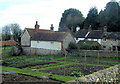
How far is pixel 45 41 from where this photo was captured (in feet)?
117

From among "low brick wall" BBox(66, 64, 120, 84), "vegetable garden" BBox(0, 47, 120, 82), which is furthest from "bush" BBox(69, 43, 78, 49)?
"low brick wall" BBox(66, 64, 120, 84)

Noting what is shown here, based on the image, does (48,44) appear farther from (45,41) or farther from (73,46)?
(73,46)

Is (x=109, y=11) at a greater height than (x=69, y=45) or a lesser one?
greater

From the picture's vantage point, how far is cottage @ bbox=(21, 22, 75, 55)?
32125 mm

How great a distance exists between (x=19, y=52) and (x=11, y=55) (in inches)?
80.8

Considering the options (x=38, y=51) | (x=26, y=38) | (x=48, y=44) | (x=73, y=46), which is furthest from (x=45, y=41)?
(x=73, y=46)

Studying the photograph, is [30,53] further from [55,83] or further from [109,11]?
[109,11]

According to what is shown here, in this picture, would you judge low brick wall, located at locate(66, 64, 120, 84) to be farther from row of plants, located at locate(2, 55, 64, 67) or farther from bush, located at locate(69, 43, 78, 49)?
bush, located at locate(69, 43, 78, 49)

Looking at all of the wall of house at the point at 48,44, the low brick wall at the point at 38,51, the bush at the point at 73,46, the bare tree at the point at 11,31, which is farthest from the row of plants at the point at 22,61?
the bare tree at the point at 11,31

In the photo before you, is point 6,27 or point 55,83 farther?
point 6,27

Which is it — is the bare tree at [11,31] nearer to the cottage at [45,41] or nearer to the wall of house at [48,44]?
the cottage at [45,41]

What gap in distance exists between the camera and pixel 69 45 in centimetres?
3544

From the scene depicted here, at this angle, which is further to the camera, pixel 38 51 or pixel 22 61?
pixel 38 51

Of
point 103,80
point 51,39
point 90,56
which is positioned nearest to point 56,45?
point 51,39
